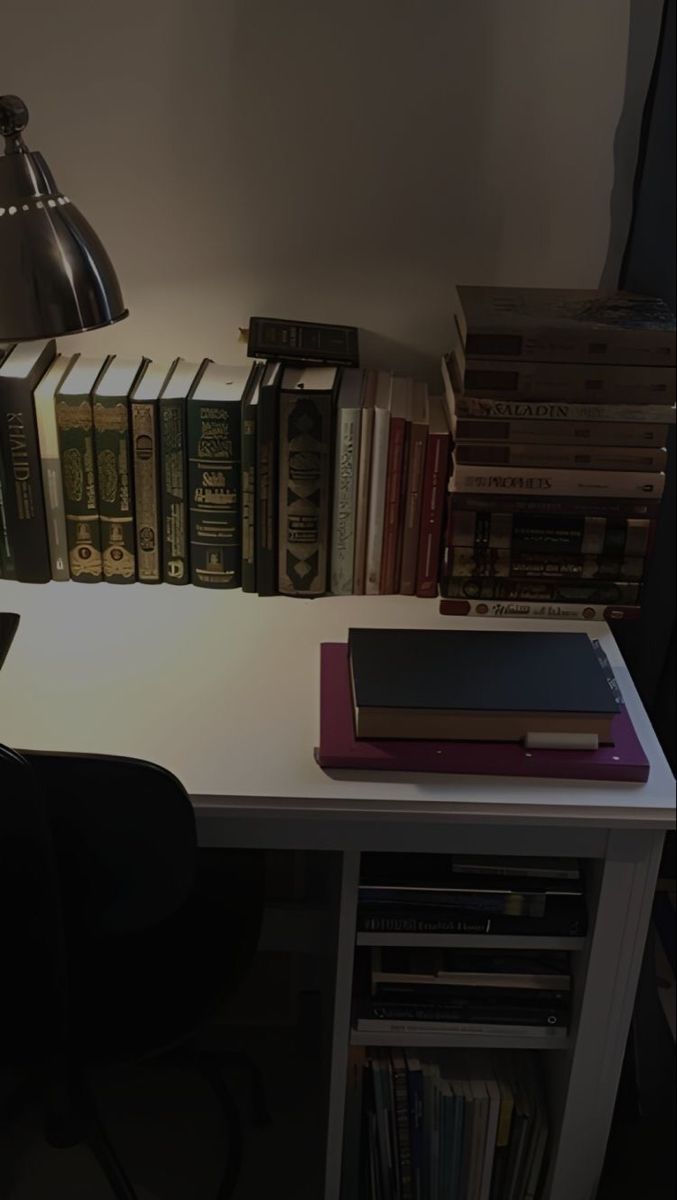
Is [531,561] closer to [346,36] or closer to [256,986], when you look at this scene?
[346,36]

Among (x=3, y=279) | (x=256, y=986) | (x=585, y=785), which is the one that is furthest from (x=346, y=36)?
(x=256, y=986)

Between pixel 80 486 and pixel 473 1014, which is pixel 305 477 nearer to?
pixel 80 486

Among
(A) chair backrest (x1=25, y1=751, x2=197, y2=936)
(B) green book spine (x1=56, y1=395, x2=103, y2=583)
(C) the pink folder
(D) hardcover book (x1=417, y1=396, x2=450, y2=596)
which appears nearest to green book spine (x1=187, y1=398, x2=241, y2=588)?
(B) green book spine (x1=56, y1=395, x2=103, y2=583)

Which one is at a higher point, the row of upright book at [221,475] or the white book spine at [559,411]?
the white book spine at [559,411]

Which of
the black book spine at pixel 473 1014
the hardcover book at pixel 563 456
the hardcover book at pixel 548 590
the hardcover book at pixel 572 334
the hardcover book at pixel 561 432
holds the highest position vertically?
the hardcover book at pixel 572 334

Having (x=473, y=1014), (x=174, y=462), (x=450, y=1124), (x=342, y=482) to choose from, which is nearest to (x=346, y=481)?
(x=342, y=482)

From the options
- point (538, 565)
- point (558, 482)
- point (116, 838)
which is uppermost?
point (558, 482)

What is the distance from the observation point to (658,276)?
4.57 ft

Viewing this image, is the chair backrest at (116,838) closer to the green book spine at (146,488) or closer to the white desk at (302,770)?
the white desk at (302,770)

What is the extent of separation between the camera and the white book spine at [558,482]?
4.43 feet

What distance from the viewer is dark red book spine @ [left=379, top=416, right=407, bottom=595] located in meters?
1.38

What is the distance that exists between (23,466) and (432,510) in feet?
1.65

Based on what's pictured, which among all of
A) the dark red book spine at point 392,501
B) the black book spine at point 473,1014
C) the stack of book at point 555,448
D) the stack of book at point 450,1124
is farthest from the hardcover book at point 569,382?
the stack of book at point 450,1124

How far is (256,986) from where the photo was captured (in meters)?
1.85
